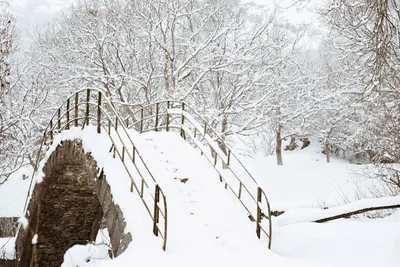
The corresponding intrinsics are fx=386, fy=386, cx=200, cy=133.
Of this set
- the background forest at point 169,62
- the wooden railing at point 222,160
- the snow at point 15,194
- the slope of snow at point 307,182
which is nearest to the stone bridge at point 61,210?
the wooden railing at point 222,160

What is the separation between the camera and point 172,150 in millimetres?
8805

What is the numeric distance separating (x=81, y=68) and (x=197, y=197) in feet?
31.6

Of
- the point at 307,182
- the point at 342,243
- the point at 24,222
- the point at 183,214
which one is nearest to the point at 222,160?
the point at 183,214

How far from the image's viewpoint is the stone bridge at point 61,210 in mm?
9383

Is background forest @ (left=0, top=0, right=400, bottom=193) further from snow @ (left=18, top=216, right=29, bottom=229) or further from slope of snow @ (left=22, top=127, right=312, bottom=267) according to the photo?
slope of snow @ (left=22, top=127, right=312, bottom=267)

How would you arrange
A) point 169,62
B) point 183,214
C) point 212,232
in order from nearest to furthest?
point 212,232
point 183,214
point 169,62

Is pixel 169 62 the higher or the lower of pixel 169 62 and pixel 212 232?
the higher

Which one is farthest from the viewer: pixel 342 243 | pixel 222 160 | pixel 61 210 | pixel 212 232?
pixel 61 210

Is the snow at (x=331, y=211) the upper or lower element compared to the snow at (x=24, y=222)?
upper

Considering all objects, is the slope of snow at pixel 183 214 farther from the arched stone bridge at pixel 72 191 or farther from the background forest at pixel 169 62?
the background forest at pixel 169 62

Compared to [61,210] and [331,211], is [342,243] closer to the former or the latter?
[331,211]

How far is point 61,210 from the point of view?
1087cm

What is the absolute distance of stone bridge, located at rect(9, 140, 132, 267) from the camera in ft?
30.8

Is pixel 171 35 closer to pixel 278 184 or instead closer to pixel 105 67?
pixel 105 67
